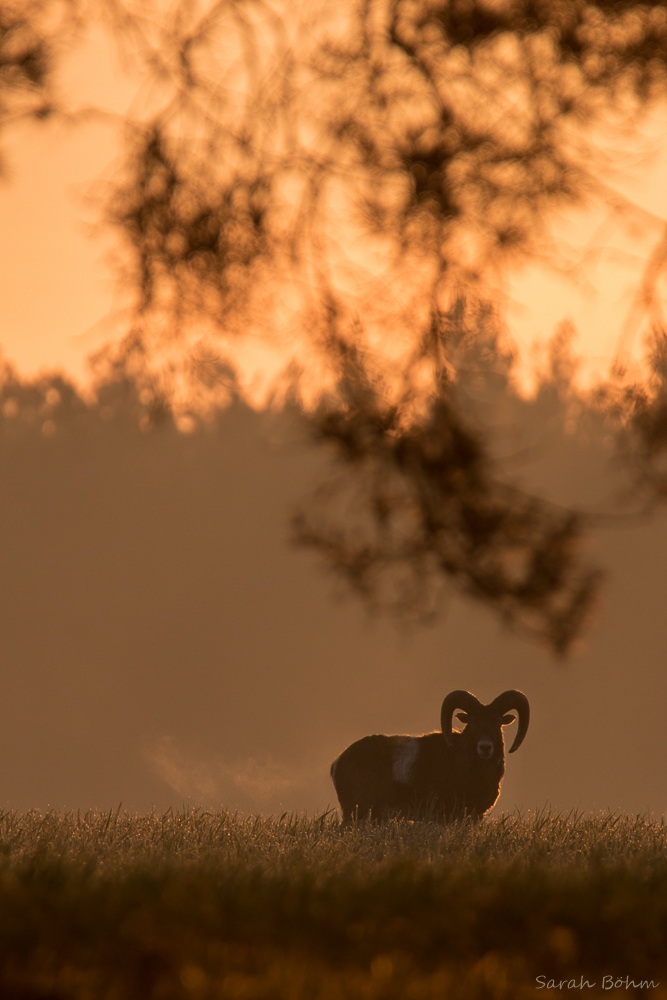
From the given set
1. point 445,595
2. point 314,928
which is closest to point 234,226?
point 445,595

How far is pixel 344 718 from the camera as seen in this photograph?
41094mm

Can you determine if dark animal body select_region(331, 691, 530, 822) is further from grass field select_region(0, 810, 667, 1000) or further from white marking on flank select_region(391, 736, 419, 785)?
grass field select_region(0, 810, 667, 1000)

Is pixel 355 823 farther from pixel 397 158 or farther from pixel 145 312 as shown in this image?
pixel 397 158

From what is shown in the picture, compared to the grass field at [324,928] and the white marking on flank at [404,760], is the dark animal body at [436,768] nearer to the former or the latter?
the white marking on flank at [404,760]

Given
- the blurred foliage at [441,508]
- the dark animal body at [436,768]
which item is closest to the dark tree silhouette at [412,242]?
the blurred foliage at [441,508]

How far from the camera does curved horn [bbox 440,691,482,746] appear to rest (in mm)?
11555

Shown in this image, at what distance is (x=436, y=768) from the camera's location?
37.8 ft

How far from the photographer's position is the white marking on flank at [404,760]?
1155 centimetres

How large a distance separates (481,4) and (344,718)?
35.8 meters
